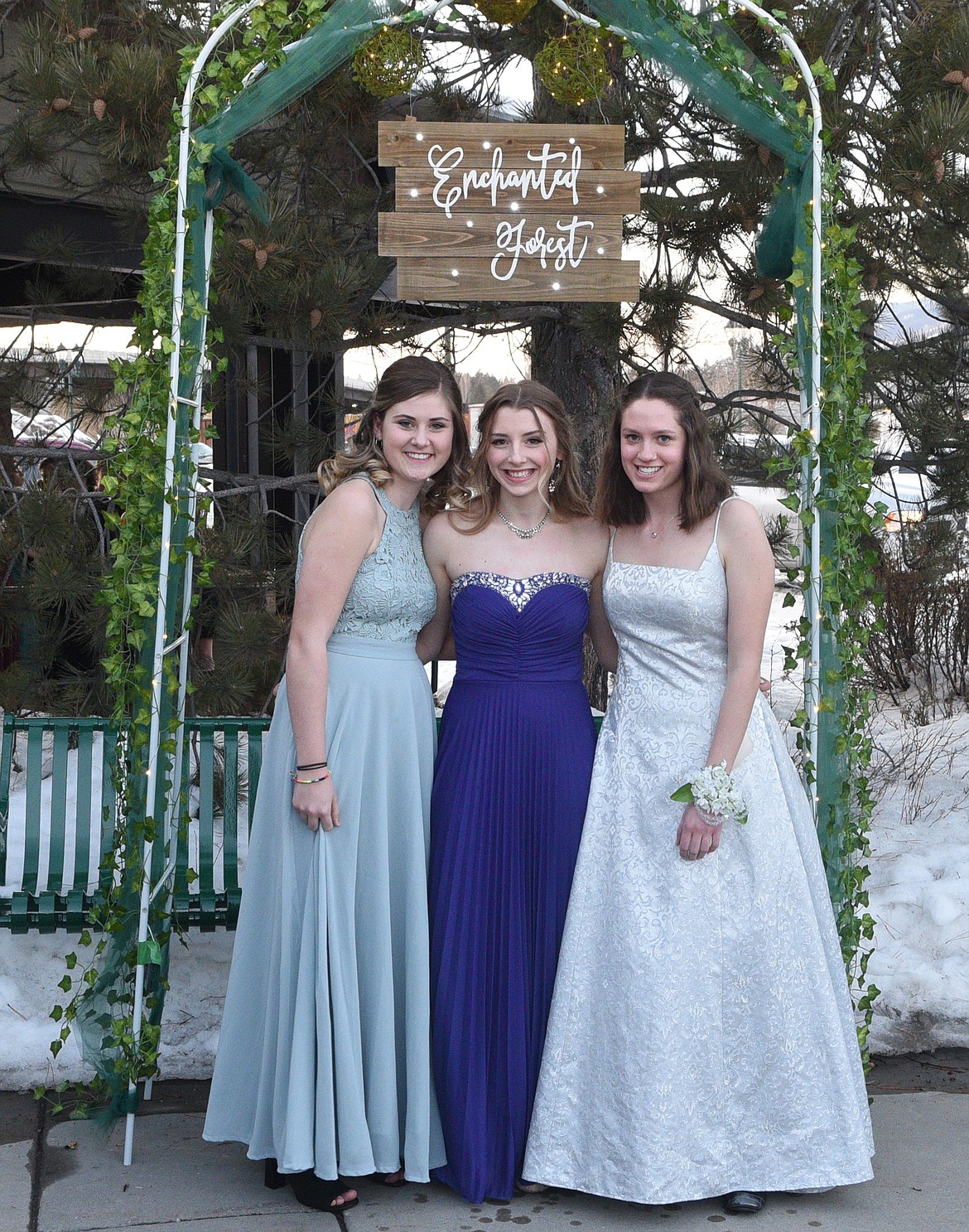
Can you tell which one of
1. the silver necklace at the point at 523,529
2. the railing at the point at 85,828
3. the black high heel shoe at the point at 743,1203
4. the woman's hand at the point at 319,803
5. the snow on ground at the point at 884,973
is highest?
the silver necklace at the point at 523,529

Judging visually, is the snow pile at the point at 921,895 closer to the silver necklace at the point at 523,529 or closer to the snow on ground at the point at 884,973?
the snow on ground at the point at 884,973

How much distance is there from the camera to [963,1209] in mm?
3016

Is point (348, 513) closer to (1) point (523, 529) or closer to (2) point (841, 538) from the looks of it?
(1) point (523, 529)

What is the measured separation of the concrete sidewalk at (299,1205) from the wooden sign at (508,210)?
7.44 feet

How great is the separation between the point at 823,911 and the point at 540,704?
87 cm

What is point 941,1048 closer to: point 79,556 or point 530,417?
point 530,417

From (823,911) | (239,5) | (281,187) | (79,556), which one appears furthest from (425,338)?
(823,911)

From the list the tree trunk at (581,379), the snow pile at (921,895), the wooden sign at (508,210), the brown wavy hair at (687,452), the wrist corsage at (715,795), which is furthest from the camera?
the tree trunk at (581,379)

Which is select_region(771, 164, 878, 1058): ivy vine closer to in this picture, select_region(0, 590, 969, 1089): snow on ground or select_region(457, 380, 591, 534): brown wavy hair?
select_region(0, 590, 969, 1089): snow on ground

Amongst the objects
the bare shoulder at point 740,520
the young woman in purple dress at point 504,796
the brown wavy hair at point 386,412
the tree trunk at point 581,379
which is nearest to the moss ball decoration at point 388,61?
the brown wavy hair at point 386,412

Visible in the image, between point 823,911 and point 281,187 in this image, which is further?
point 281,187

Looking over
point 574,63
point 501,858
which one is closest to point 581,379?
point 574,63

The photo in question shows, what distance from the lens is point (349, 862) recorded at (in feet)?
9.90

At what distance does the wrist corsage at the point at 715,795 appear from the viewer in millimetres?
2887
